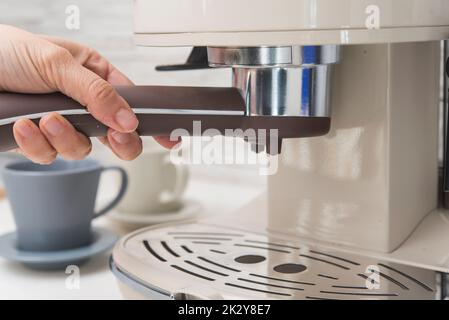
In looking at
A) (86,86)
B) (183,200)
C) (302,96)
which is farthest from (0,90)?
(183,200)

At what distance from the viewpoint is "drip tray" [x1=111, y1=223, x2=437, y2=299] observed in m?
0.33

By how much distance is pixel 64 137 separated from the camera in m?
0.34

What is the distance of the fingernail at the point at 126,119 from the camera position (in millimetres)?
317

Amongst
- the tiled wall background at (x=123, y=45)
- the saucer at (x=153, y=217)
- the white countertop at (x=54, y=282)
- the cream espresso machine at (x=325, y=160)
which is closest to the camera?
the cream espresso machine at (x=325, y=160)

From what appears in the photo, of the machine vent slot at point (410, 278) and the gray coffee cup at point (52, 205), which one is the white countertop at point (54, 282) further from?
the machine vent slot at point (410, 278)

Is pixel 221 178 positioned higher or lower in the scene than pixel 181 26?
lower

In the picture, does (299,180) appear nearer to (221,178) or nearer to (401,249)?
Answer: (401,249)

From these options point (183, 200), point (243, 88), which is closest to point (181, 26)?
point (243, 88)

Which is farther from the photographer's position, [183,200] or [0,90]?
[183,200]

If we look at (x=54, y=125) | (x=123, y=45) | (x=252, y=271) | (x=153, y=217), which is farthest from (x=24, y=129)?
(x=123, y=45)

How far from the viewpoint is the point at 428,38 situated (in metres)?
0.31

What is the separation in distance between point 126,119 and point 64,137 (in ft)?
0.13

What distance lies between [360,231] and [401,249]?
0.08ft

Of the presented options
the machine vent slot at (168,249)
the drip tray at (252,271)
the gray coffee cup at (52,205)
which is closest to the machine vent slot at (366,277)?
the drip tray at (252,271)
